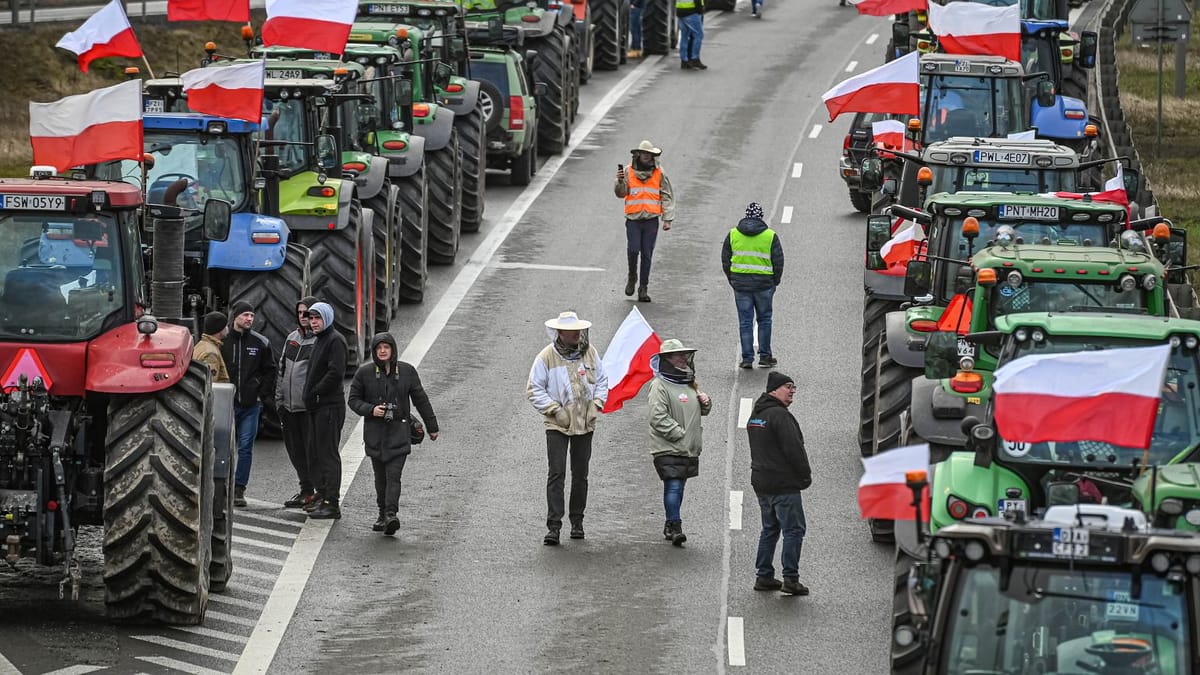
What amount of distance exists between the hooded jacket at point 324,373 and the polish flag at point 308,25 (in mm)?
5738

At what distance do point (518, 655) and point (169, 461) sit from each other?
2397 mm

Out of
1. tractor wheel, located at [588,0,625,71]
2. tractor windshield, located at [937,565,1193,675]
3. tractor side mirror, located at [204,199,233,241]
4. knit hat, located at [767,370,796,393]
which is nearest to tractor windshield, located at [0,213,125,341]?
tractor side mirror, located at [204,199,233,241]

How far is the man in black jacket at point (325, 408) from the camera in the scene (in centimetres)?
1694

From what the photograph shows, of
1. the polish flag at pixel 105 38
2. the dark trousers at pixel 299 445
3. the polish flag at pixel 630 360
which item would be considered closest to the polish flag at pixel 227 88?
the polish flag at pixel 105 38

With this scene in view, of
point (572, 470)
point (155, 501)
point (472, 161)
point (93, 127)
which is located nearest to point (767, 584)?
point (572, 470)

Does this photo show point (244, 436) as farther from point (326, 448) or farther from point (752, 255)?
point (752, 255)

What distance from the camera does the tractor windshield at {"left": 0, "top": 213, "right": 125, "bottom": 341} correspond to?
1348 cm

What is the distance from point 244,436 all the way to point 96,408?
371cm

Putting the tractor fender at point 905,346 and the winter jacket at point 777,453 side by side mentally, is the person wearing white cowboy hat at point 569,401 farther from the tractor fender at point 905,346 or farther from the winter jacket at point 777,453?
the tractor fender at point 905,346

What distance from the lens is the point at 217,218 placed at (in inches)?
599

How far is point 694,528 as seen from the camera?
55.2ft

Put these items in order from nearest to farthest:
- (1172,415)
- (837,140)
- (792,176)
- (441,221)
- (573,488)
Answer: (1172,415)
(573,488)
(441,221)
(792,176)
(837,140)

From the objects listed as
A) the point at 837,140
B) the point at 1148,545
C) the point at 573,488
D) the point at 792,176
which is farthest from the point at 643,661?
the point at 837,140

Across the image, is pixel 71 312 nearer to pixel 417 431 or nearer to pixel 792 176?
pixel 417 431
